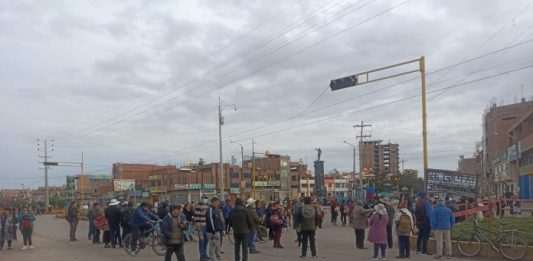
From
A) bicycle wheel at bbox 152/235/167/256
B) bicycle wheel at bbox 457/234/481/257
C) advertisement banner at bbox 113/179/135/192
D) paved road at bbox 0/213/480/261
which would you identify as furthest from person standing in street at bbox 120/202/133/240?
advertisement banner at bbox 113/179/135/192

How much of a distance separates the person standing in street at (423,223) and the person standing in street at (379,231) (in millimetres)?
1284

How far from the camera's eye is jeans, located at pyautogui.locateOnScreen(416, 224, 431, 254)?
15.3 meters

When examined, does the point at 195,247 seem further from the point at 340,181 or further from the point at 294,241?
the point at 340,181

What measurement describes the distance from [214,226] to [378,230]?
3.94m

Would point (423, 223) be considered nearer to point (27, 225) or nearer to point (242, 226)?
point (242, 226)

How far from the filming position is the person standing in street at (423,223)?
15188 millimetres

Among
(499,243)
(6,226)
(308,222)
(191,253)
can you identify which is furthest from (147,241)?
(499,243)

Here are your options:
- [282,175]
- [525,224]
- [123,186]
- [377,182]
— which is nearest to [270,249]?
[525,224]

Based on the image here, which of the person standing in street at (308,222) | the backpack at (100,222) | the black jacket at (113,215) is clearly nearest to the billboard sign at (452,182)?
the person standing in street at (308,222)

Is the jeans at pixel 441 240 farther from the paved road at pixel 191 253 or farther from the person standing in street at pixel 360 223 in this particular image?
the person standing in street at pixel 360 223

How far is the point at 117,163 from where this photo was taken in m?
142

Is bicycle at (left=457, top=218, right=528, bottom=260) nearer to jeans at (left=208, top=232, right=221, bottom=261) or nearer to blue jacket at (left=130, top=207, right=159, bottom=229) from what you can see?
jeans at (left=208, top=232, right=221, bottom=261)

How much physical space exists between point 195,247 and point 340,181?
146768mm

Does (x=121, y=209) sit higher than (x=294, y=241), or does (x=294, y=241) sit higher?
(x=121, y=209)
